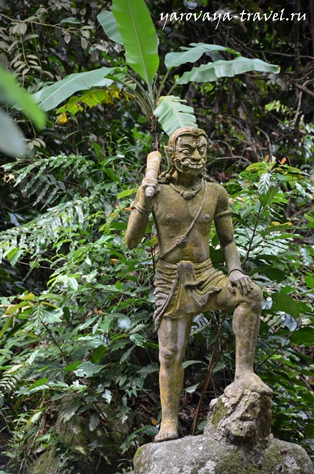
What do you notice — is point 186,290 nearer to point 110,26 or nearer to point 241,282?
point 241,282

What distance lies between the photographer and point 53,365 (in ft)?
16.4

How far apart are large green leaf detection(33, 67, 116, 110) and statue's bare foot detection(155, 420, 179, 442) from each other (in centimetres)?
264

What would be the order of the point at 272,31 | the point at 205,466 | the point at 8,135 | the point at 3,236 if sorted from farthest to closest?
the point at 272,31, the point at 3,236, the point at 205,466, the point at 8,135

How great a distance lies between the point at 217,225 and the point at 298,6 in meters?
5.07

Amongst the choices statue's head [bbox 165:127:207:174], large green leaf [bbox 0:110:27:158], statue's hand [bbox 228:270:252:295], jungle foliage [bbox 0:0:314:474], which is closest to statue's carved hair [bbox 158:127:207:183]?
statue's head [bbox 165:127:207:174]

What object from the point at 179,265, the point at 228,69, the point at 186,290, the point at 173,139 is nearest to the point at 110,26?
the point at 228,69

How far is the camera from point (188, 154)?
3.91 metres

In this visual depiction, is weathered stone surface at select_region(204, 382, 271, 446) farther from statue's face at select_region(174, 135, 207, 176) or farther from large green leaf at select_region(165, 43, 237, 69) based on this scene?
large green leaf at select_region(165, 43, 237, 69)

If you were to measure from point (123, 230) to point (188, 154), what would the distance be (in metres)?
1.99

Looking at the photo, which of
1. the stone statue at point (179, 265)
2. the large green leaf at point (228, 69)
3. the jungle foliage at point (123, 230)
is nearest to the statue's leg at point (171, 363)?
the stone statue at point (179, 265)

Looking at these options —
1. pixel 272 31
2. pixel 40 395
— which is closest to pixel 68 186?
pixel 40 395

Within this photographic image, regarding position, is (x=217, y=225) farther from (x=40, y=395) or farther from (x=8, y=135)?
(x=8, y=135)

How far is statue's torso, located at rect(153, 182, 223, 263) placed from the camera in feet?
12.8

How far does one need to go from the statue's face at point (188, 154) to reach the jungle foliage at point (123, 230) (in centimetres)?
88
